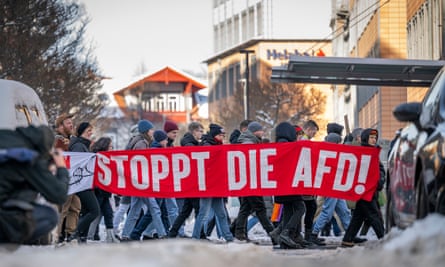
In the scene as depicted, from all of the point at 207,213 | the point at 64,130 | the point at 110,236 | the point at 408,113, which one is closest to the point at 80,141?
the point at 64,130

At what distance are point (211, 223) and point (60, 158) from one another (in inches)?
381

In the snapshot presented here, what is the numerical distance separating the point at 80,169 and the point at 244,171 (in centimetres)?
235

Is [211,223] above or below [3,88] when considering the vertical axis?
below

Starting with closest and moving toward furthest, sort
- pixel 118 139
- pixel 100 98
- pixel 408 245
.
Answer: pixel 408 245
pixel 100 98
pixel 118 139

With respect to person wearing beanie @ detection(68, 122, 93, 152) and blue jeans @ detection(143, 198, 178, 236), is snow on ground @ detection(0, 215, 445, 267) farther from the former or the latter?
blue jeans @ detection(143, 198, 178, 236)

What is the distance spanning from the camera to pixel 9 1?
139ft

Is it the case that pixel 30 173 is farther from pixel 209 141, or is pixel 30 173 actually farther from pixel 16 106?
pixel 209 141

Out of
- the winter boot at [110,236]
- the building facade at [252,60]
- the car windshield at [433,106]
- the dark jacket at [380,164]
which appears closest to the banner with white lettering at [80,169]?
the winter boot at [110,236]

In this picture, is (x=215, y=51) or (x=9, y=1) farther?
(x=215, y=51)

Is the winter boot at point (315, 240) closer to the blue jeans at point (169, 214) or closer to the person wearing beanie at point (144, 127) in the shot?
the blue jeans at point (169, 214)

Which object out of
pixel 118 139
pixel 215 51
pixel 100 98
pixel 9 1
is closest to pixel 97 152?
pixel 9 1

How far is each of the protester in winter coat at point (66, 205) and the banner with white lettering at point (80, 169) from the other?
0.50ft

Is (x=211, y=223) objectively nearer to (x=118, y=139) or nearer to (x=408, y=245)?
(x=408, y=245)

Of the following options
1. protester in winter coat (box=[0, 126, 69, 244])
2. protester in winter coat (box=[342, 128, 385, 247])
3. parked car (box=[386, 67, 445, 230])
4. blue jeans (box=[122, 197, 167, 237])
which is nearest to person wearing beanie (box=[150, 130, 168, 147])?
blue jeans (box=[122, 197, 167, 237])
